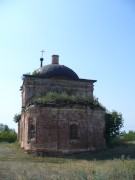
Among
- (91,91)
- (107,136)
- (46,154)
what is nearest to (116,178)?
(46,154)

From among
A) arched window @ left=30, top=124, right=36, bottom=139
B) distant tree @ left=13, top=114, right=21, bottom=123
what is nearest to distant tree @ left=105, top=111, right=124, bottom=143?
arched window @ left=30, top=124, right=36, bottom=139

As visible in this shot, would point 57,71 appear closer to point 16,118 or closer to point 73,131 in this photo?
point 73,131

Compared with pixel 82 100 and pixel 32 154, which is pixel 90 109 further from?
pixel 32 154

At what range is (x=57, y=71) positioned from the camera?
1244 inches

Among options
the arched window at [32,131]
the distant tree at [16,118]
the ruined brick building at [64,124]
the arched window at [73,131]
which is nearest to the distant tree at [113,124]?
the ruined brick building at [64,124]

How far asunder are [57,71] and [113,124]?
6.77 m

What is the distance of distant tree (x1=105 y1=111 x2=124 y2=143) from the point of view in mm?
31286

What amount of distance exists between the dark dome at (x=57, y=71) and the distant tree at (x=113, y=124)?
4.69 metres

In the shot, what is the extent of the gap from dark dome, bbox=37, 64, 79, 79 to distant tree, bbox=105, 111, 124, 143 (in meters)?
4.69

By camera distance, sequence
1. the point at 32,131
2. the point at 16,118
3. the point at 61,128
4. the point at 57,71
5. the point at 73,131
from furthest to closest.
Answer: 1. the point at 16,118
2. the point at 57,71
3. the point at 32,131
4. the point at 73,131
5. the point at 61,128

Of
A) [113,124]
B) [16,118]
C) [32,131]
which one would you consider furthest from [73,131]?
[16,118]

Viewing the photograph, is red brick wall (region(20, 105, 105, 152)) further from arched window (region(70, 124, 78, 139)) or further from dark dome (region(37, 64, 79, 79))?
dark dome (region(37, 64, 79, 79))

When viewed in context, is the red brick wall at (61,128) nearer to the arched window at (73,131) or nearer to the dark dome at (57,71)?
the arched window at (73,131)

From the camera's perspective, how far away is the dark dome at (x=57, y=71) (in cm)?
3135
